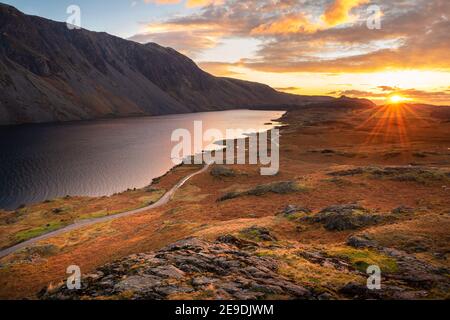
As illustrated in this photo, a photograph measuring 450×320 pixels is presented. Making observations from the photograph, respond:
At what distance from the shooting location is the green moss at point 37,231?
159 feet

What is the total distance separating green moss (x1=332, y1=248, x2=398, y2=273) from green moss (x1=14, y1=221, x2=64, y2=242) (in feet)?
135

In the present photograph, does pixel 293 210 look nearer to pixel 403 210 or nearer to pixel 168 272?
pixel 403 210

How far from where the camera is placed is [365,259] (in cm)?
2484

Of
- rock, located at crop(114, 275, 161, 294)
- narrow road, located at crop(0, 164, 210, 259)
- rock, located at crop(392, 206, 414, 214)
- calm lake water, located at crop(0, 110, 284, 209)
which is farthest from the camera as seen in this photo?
calm lake water, located at crop(0, 110, 284, 209)

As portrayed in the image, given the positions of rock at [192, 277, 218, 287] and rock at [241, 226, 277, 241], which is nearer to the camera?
rock at [192, 277, 218, 287]

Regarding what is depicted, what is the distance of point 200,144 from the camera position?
15425cm

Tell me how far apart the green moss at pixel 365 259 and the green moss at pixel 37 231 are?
41161mm

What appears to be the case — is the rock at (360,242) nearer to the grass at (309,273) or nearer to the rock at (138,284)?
the grass at (309,273)

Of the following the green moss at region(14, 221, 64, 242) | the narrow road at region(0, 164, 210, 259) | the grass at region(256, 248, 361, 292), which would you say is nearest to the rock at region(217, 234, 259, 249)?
the grass at region(256, 248, 361, 292)

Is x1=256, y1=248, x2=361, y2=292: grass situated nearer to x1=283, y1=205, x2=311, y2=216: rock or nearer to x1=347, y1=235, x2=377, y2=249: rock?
x1=347, y1=235, x2=377, y2=249: rock

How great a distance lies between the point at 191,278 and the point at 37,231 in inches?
1476

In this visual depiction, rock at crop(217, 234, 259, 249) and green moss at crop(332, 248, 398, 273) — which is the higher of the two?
green moss at crop(332, 248, 398, 273)

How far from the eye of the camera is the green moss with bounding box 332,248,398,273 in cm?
2340

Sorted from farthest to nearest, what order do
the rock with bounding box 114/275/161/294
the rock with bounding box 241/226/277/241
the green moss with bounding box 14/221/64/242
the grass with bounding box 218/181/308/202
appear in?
the grass with bounding box 218/181/308/202, the green moss with bounding box 14/221/64/242, the rock with bounding box 241/226/277/241, the rock with bounding box 114/275/161/294
